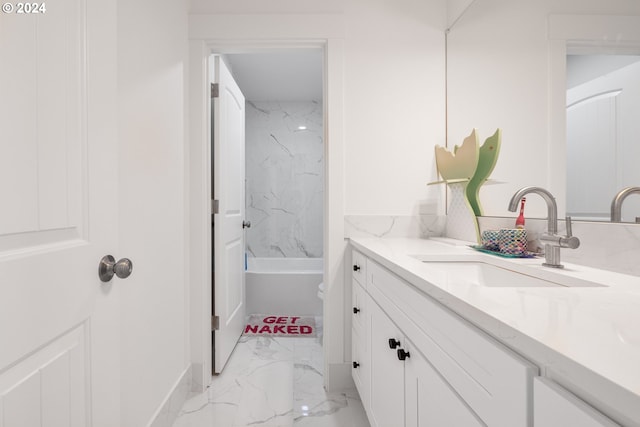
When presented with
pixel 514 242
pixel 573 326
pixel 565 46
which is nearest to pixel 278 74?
pixel 565 46

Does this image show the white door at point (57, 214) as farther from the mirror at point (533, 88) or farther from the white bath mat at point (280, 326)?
the white bath mat at point (280, 326)

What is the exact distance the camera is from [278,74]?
3002 mm

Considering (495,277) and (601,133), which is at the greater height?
(601,133)

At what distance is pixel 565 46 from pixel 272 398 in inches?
78.9

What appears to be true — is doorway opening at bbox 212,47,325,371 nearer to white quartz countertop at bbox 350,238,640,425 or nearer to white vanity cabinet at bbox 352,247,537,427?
white vanity cabinet at bbox 352,247,537,427

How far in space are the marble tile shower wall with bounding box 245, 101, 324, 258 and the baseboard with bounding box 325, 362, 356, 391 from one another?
209 centimetres

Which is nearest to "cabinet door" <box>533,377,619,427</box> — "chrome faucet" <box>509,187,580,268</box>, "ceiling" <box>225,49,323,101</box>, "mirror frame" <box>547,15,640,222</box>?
"chrome faucet" <box>509,187,580,268</box>

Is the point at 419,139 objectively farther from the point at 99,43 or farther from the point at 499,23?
the point at 99,43

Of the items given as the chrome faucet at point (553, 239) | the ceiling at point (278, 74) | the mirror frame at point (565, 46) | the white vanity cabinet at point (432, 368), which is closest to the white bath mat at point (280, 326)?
the white vanity cabinet at point (432, 368)

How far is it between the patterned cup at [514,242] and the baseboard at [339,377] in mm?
1069

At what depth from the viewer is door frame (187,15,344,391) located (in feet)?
5.62

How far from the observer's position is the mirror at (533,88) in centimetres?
92

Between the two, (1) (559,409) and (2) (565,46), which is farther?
(2) (565,46)

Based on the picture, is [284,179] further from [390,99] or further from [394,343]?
[394,343]
